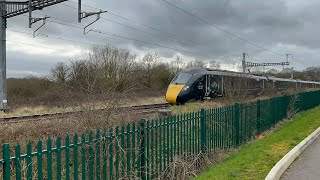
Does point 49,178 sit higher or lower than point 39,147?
lower

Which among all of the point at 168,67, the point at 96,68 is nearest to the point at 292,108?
the point at 96,68

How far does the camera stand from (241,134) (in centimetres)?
1197

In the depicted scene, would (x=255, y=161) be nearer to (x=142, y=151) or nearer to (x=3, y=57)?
(x=142, y=151)

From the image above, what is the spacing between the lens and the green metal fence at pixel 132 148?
14.6 feet

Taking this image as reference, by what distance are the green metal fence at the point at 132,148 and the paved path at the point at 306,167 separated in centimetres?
206

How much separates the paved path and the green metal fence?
2.06 meters

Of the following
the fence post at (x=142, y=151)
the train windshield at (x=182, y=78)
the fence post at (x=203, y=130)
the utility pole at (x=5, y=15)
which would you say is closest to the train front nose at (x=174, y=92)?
the train windshield at (x=182, y=78)

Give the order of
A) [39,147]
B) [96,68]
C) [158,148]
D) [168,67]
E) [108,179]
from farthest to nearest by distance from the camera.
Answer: [168,67], [96,68], [158,148], [108,179], [39,147]

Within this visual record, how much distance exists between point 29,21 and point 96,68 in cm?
1247

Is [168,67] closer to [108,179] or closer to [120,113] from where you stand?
[120,113]

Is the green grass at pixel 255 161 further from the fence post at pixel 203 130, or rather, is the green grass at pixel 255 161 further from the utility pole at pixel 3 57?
the utility pole at pixel 3 57

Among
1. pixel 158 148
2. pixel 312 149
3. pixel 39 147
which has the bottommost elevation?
pixel 312 149

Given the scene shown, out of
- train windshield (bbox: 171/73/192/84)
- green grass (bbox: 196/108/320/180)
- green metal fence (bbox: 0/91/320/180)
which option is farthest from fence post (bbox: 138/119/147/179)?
train windshield (bbox: 171/73/192/84)

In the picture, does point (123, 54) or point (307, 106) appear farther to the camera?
point (123, 54)
